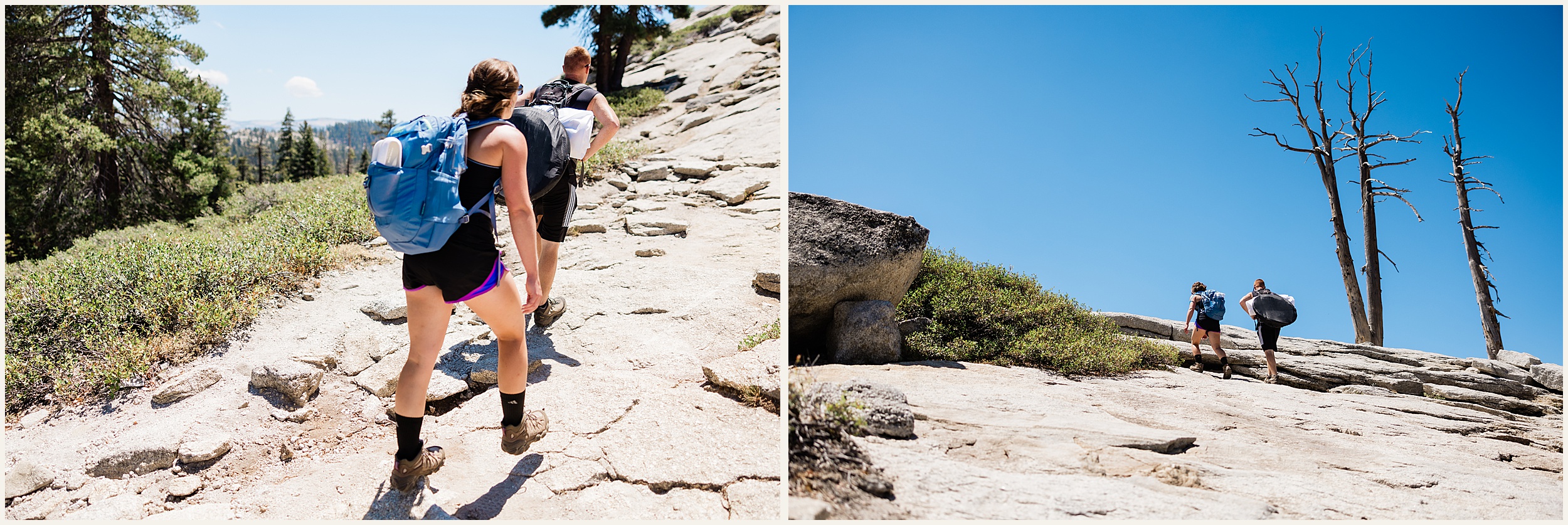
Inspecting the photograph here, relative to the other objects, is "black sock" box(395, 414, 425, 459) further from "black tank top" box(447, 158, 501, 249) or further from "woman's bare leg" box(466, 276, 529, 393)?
"black tank top" box(447, 158, 501, 249)

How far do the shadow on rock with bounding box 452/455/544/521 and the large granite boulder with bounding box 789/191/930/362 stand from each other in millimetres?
2514

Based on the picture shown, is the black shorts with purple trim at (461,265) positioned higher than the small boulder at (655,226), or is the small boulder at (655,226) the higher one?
the small boulder at (655,226)

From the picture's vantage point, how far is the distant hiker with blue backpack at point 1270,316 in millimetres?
8875

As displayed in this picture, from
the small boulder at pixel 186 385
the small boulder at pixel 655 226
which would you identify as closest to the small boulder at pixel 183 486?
the small boulder at pixel 186 385

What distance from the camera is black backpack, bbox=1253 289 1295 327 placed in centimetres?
888

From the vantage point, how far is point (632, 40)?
19.6m

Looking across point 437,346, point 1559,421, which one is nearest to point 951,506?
point 437,346

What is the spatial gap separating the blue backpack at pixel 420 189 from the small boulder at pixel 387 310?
2.89 meters

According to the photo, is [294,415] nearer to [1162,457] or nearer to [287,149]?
[1162,457]

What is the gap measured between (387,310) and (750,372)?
9.75 feet

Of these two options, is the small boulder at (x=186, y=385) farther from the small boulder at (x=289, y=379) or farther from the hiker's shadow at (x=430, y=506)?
the hiker's shadow at (x=430, y=506)

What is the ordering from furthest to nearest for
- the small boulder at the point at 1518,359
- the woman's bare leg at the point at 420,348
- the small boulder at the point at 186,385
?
the small boulder at the point at 1518,359 < the small boulder at the point at 186,385 < the woman's bare leg at the point at 420,348

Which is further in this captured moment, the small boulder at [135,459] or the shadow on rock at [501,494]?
the small boulder at [135,459]

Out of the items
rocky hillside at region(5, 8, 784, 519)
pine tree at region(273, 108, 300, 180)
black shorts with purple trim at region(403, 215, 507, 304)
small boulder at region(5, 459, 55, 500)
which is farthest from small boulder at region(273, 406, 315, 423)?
pine tree at region(273, 108, 300, 180)
